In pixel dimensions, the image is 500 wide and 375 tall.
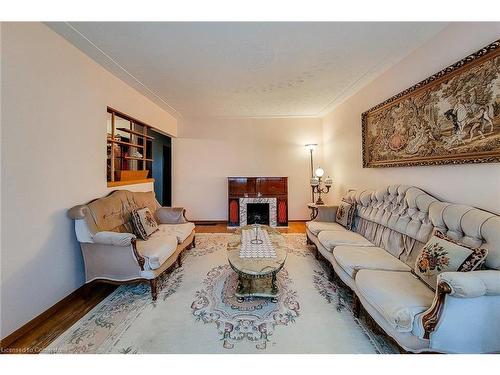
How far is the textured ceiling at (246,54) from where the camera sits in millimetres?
2031

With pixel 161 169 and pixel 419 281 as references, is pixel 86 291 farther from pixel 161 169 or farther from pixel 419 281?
pixel 161 169

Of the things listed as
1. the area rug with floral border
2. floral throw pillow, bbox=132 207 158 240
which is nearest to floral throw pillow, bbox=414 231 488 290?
the area rug with floral border

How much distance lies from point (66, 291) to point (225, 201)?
3597 mm

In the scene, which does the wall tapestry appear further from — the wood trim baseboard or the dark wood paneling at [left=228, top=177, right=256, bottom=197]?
the wood trim baseboard

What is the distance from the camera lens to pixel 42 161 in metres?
1.93

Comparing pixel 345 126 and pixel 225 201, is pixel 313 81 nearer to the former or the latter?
pixel 345 126

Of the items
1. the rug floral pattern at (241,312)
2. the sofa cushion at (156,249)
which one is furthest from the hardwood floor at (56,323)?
the rug floral pattern at (241,312)

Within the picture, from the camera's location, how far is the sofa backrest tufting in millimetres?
1459

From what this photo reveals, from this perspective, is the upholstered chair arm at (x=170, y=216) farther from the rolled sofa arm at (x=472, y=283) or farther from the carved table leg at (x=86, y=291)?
the rolled sofa arm at (x=472, y=283)

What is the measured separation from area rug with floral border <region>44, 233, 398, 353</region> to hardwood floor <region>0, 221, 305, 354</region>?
0.08m

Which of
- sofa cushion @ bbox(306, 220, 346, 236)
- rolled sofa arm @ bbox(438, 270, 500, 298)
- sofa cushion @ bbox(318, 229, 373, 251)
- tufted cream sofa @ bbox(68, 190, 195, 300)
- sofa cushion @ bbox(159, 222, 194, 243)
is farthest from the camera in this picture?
sofa cushion @ bbox(306, 220, 346, 236)

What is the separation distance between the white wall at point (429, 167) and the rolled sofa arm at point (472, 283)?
0.75 metres

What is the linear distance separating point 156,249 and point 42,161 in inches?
51.9

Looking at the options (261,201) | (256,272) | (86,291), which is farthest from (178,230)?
(261,201)
